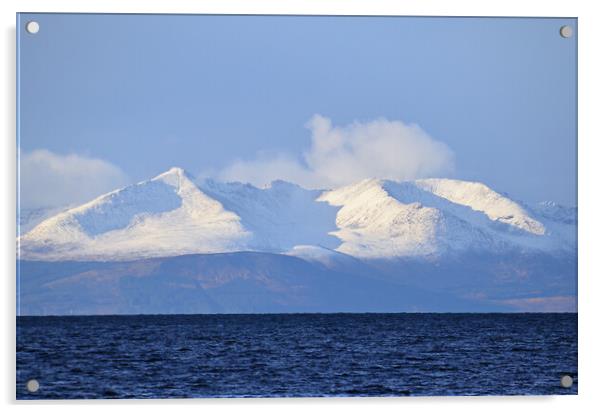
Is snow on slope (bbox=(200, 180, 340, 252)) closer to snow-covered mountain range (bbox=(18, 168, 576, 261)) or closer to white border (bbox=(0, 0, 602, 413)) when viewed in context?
snow-covered mountain range (bbox=(18, 168, 576, 261))

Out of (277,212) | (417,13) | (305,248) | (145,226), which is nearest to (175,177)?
(145,226)

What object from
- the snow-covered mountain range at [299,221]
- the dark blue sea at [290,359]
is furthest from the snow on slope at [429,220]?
the dark blue sea at [290,359]

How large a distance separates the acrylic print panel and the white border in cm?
15

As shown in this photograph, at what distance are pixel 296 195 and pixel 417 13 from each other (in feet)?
10.8

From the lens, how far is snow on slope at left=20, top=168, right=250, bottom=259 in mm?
19781

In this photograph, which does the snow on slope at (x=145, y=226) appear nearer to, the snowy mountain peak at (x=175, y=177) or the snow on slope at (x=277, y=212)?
the snowy mountain peak at (x=175, y=177)

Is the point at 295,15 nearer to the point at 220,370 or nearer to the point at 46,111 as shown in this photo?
the point at 46,111

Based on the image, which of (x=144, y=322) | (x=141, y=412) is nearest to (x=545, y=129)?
(x=141, y=412)

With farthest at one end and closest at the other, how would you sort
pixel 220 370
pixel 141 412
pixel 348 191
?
pixel 348 191 → pixel 220 370 → pixel 141 412

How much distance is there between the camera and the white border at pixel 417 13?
17.8 m

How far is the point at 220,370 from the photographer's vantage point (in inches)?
755

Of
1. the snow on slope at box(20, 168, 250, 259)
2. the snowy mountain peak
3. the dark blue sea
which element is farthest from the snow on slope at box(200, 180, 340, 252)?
the dark blue sea

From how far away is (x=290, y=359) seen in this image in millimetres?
20953

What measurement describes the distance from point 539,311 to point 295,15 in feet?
16.8
